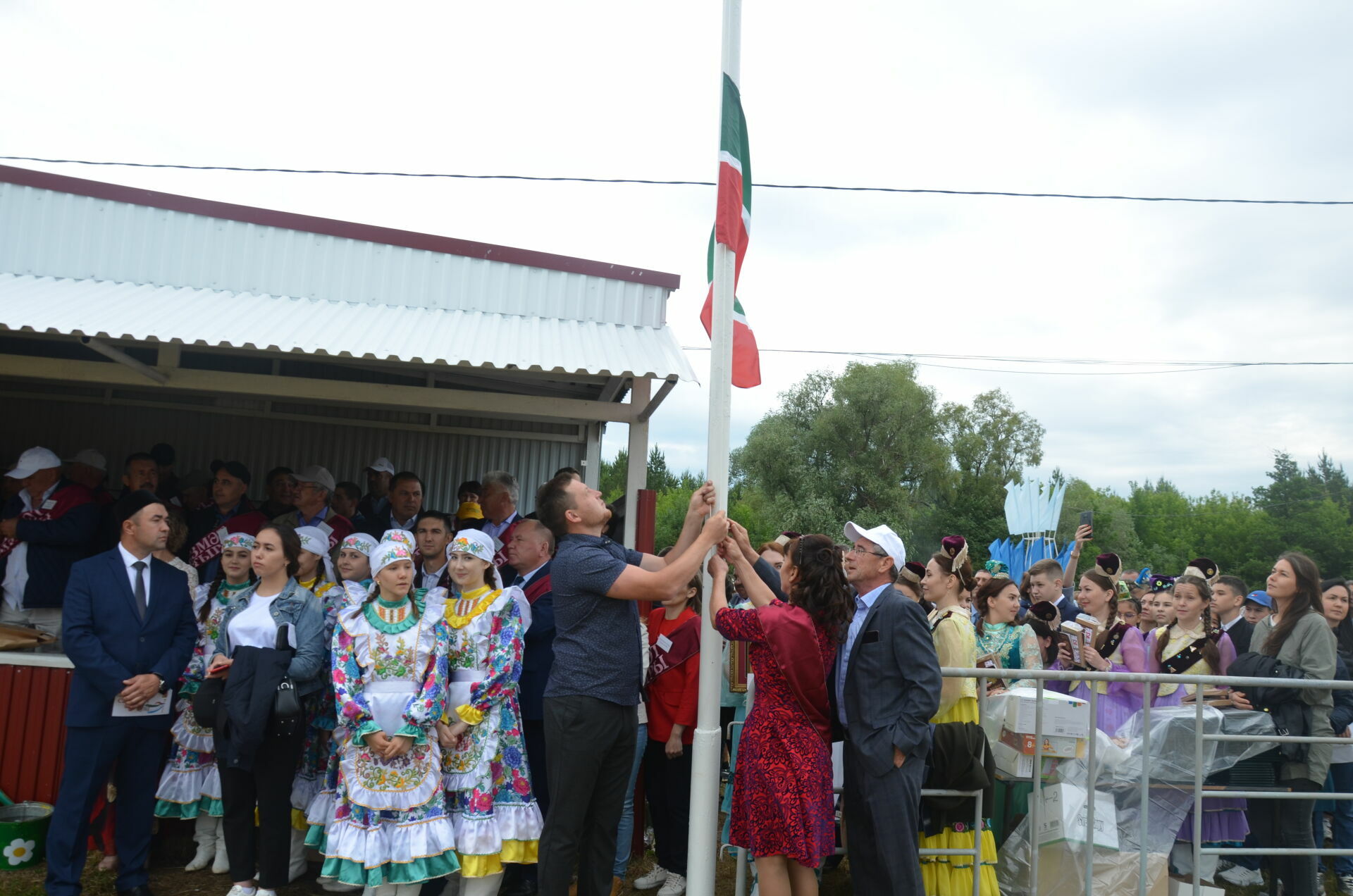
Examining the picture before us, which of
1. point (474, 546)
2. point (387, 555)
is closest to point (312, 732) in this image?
point (387, 555)

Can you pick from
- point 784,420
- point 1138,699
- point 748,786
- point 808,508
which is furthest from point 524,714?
point 784,420

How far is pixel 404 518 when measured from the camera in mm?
6789

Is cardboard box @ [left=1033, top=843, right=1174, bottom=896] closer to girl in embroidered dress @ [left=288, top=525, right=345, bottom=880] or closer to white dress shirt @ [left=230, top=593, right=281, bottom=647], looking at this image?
girl in embroidered dress @ [left=288, top=525, right=345, bottom=880]

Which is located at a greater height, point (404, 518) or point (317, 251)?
point (317, 251)

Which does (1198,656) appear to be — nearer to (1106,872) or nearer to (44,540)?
(1106,872)

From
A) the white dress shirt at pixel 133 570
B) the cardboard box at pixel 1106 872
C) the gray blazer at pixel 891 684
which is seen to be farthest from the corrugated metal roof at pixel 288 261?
the cardboard box at pixel 1106 872

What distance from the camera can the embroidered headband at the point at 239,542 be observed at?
482 cm

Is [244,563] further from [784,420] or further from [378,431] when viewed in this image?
[784,420]

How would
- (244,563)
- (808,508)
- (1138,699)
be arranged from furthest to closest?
1. (808,508)
2. (1138,699)
3. (244,563)

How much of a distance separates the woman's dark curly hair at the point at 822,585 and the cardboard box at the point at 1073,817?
157cm

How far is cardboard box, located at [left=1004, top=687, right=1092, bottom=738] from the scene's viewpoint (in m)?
4.36

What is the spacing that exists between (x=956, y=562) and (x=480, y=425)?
504 cm

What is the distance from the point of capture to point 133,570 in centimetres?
455

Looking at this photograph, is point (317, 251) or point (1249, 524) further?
point (1249, 524)
